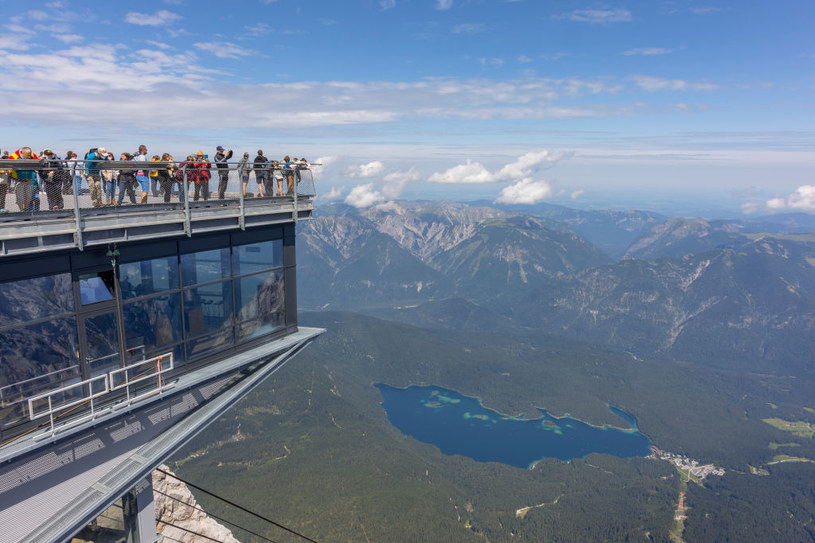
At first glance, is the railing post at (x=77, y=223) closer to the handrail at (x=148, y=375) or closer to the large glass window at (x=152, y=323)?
the large glass window at (x=152, y=323)

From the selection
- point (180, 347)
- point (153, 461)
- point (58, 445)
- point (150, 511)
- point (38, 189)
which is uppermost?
point (38, 189)

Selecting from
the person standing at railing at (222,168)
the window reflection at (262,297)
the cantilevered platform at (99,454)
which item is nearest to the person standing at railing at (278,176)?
the person standing at railing at (222,168)

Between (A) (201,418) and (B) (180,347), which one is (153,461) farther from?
(B) (180,347)

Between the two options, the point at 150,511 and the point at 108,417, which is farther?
the point at 150,511

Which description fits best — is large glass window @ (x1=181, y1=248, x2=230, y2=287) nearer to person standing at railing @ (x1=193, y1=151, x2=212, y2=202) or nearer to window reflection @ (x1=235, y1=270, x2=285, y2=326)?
window reflection @ (x1=235, y1=270, x2=285, y2=326)

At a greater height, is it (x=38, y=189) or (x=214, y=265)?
(x=38, y=189)

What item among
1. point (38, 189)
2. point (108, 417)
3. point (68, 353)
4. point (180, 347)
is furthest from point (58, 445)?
point (38, 189)
